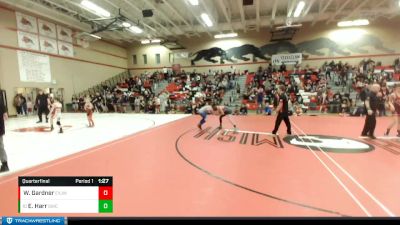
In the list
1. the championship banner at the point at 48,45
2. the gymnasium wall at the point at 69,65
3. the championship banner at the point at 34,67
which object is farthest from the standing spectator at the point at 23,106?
the championship banner at the point at 48,45

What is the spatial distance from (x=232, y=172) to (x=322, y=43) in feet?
73.5

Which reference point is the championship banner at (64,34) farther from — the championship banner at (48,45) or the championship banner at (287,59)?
the championship banner at (287,59)

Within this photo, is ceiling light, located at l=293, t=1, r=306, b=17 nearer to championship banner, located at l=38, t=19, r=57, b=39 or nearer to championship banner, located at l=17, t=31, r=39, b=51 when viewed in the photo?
championship banner, located at l=38, t=19, r=57, b=39

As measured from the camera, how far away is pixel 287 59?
22891mm

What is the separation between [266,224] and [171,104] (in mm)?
16580

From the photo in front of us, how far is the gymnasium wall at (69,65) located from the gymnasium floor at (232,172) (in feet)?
36.5

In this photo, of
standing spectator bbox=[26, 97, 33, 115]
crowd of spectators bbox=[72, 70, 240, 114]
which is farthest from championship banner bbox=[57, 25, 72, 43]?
standing spectator bbox=[26, 97, 33, 115]

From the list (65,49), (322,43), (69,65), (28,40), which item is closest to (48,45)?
(28,40)

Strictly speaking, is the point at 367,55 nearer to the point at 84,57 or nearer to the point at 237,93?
the point at 237,93

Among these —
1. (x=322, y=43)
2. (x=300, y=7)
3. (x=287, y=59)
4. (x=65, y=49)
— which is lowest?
(x=287, y=59)

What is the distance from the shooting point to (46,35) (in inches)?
696
